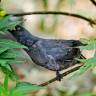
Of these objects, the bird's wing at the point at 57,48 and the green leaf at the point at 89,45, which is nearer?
the green leaf at the point at 89,45

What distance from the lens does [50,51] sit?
1.30 meters

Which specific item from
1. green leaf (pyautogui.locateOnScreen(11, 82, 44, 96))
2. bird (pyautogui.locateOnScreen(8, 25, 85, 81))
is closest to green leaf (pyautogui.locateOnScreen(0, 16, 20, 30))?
bird (pyautogui.locateOnScreen(8, 25, 85, 81))

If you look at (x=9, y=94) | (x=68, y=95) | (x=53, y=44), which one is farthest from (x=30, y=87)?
(x=68, y=95)

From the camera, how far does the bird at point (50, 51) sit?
4.26 ft

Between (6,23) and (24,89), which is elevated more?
(6,23)

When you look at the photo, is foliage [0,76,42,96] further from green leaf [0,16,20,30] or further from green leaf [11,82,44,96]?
green leaf [0,16,20,30]

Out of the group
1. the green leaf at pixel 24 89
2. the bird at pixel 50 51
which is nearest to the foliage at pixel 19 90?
the green leaf at pixel 24 89

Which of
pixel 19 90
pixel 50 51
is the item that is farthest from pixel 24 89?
pixel 50 51

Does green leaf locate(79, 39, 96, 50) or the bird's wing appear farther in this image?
the bird's wing

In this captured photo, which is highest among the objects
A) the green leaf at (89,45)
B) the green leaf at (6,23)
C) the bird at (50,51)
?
the green leaf at (6,23)

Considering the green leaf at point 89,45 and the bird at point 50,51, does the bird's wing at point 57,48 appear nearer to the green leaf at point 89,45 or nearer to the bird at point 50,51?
the bird at point 50,51

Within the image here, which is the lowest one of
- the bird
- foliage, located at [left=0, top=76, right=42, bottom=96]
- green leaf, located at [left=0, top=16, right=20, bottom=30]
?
foliage, located at [left=0, top=76, right=42, bottom=96]

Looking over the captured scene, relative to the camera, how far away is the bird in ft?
4.26

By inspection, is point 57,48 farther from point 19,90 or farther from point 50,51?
point 19,90
